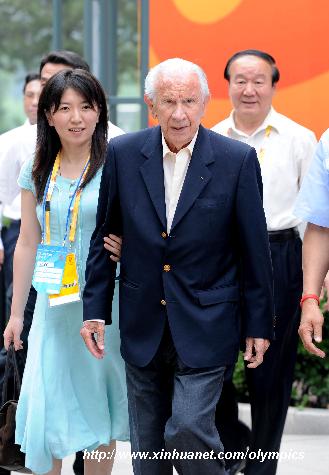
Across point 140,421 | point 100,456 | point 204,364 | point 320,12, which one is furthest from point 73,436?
point 320,12

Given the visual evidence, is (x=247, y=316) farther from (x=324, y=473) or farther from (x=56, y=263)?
(x=324, y=473)

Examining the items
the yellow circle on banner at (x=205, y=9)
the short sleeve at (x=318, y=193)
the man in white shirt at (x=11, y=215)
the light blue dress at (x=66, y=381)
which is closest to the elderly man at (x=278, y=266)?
the light blue dress at (x=66, y=381)

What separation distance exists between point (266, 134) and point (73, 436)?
185cm

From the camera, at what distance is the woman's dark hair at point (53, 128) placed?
5.32 metres

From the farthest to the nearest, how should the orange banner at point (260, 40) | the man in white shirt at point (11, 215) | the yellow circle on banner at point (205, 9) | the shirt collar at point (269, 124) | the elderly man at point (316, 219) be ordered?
1. the yellow circle on banner at point (205, 9)
2. the orange banner at point (260, 40)
3. the man in white shirt at point (11, 215)
4. the shirt collar at point (269, 124)
5. the elderly man at point (316, 219)

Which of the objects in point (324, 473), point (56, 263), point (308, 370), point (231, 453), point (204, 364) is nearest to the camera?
point (204, 364)

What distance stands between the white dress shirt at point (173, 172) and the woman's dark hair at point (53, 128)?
1.97 feet

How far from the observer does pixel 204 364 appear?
4.60 m

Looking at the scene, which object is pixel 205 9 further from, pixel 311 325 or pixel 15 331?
pixel 311 325

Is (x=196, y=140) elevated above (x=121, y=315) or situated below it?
above

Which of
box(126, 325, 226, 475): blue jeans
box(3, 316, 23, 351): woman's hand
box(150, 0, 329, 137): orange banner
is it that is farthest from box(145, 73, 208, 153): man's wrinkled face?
box(150, 0, 329, 137): orange banner

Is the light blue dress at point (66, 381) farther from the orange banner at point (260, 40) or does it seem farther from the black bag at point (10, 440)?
the orange banner at point (260, 40)

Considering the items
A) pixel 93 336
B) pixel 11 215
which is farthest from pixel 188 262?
pixel 11 215

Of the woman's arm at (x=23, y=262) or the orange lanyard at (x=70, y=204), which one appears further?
the woman's arm at (x=23, y=262)
